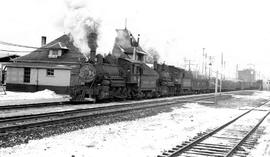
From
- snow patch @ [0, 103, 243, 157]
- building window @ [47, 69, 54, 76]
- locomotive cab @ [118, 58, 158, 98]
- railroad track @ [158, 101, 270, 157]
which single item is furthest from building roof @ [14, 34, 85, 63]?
railroad track @ [158, 101, 270, 157]

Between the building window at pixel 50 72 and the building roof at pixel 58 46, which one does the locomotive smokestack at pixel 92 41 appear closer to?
the building window at pixel 50 72

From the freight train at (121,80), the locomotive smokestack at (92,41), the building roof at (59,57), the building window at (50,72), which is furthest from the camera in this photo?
the building roof at (59,57)

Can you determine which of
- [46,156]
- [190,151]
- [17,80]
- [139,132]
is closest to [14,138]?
[46,156]

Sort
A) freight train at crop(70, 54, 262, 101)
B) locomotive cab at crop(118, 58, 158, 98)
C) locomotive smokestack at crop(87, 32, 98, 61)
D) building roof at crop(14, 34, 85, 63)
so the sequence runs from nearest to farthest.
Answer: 1. freight train at crop(70, 54, 262, 101)
2. locomotive smokestack at crop(87, 32, 98, 61)
3. locomotive cab at crop(118, 58, 158, 98)
4. building roof at crop(14, 34, 85, 63)

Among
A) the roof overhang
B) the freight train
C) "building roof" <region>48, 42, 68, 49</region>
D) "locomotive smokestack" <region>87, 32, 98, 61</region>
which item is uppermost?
"building roof" <region>48, 42, 68, 49</region>

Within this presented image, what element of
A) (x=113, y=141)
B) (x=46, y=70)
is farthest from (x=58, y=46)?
(x=113, y=141)

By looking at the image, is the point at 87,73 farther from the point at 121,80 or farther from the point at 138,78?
the point at 138,78

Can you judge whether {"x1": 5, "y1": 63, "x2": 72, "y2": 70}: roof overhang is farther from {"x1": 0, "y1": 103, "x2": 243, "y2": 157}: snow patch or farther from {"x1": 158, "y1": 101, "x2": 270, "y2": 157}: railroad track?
{"x1": 158, "y1": 101, "x2": 270, "y2": 157}: railroad track

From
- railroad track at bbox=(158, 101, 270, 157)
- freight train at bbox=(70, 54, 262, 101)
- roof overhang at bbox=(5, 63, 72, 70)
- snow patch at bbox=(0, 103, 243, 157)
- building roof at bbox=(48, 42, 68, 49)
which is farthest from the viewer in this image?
building roof at bbox=(48, 42, 68, 49)

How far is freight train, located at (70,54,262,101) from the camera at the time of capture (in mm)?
22281

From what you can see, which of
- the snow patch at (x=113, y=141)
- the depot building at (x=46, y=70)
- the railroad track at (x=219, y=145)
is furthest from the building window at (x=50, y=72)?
the railroad track at (x=219, y=145)

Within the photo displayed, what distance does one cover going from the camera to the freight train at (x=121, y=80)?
22.3m

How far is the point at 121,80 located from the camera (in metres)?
24.9

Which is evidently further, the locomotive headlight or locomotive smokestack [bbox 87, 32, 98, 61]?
locomotive smokestack [bbox 87, 32, 98, 61]
